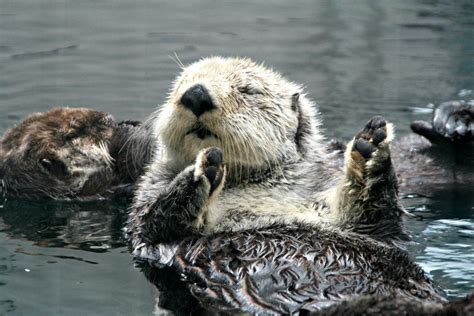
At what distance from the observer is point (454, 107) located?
6.49m

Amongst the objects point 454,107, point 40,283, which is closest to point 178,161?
point 40,283

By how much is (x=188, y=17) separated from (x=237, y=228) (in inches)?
293

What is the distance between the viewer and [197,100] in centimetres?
484

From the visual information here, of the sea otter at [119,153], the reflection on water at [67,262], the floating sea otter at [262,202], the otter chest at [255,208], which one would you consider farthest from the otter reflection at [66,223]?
the otter chest at [255,208]

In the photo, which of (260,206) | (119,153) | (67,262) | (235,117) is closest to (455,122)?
(260,206)

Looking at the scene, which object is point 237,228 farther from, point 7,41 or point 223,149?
point 7,41

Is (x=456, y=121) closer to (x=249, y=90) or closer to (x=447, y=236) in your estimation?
(x=447, y=236)

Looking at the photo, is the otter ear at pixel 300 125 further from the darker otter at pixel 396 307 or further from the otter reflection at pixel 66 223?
the darker otter at pixel 396 307

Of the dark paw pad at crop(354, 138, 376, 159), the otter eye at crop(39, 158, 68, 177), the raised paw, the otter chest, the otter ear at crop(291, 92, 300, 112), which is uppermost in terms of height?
the otter ear at crop(291, 92, 300, 112)

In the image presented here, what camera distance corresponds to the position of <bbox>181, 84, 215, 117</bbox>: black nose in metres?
4.83

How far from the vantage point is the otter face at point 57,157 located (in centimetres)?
654

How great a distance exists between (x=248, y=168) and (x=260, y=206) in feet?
0.74

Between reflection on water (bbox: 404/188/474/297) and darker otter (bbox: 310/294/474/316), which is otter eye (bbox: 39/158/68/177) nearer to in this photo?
reflection on water (bbox: 404/188/474/297)

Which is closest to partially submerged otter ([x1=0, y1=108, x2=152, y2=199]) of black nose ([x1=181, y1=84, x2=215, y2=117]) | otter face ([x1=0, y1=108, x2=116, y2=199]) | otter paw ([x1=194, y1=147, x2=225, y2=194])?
otter face ([x1=0, y1=108, x2=116, y2=199])
